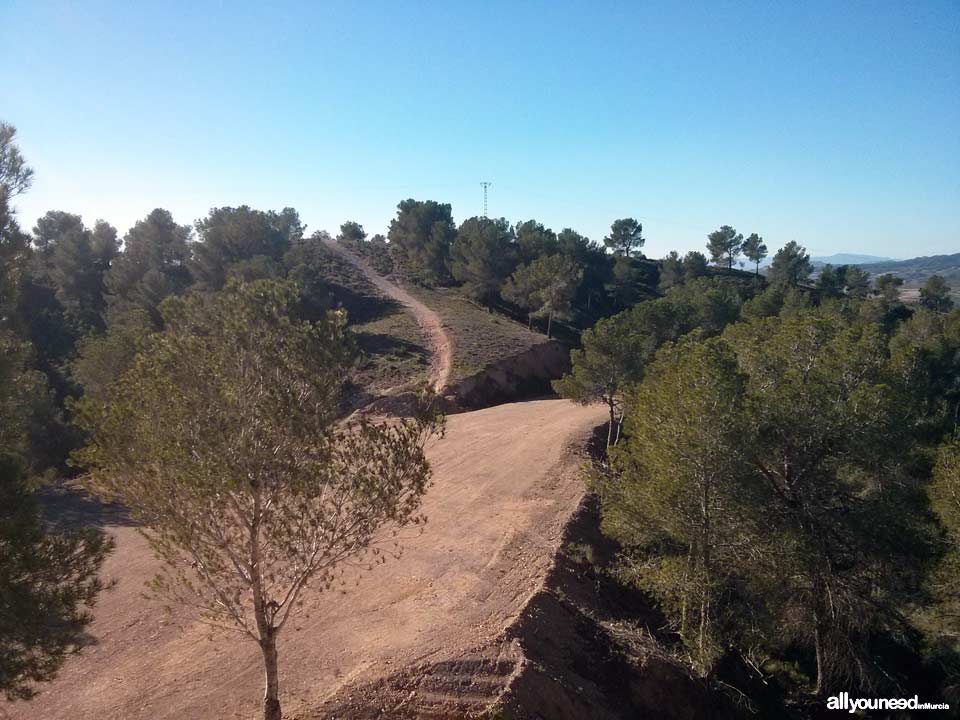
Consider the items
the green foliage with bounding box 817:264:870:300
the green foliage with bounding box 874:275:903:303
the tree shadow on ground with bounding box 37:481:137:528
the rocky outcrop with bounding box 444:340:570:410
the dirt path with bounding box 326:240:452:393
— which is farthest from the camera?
the green foliage with bounding box 817:264:870:300

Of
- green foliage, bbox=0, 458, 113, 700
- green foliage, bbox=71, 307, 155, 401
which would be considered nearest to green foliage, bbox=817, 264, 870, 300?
green foliage, bbox=71, 307, 155, 401

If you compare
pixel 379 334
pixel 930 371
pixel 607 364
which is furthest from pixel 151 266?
pixel 930 371

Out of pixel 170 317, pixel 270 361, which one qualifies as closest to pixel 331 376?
pixel 270 361

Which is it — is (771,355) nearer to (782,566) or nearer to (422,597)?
(782,566)

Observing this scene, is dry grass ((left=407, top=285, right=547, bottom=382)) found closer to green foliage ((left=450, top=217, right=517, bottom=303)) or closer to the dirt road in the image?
green foliage ((left=450, top=217, right=517, bottom=303))

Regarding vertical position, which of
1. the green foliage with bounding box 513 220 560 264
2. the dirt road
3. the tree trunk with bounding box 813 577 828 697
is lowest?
the tree trunk with bounding box 813 577 828 697

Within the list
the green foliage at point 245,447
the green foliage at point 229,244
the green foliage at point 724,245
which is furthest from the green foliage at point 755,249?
the green foliage at point 245,447
